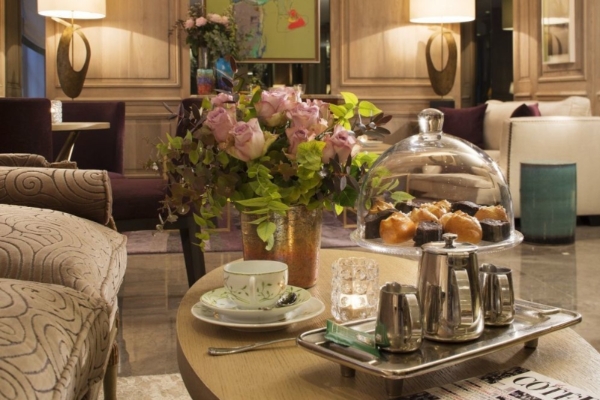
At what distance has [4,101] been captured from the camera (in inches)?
132

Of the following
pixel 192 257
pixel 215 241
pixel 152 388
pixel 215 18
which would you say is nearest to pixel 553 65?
pixel 215 18

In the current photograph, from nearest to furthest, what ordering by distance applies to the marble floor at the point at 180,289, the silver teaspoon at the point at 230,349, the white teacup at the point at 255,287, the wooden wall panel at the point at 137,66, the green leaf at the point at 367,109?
the silver teaspoon at the point at 230,349 < the white teacup at the point at 255,287 < the green leaf at the point at 367,109 < the marble floor at the point at 180,289 < the wooden wall panel at the point at 137,66

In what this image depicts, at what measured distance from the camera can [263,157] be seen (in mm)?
1595

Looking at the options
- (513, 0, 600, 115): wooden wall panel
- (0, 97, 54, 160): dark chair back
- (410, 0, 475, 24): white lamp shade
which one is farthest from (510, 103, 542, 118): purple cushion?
(0, 97, 54, 160): dark chair back

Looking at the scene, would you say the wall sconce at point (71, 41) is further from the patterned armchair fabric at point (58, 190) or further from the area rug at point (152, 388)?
the patterned armchair fabric at point (58, 190)

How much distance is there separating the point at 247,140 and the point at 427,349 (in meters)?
0.58

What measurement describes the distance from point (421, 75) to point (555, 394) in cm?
657

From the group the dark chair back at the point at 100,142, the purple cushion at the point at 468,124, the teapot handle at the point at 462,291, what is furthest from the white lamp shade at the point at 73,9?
the teapot handle at the point at 462,291

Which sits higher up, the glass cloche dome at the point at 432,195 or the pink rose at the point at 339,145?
the pink rose at the point at 339,145

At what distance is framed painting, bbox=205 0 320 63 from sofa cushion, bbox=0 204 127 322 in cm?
542

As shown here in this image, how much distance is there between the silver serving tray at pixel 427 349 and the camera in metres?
1.08

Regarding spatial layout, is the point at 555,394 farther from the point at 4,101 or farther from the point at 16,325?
the point at 4,101

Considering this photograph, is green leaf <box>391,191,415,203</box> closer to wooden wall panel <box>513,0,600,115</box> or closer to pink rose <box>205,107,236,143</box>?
pink rose <box>205,107,236,143</box>

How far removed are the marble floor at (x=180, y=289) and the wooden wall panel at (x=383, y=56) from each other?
8.68 ft
